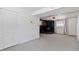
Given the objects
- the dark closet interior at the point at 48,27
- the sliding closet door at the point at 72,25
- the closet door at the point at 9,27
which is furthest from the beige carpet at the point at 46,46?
the dark closet interior at the point at 48,27

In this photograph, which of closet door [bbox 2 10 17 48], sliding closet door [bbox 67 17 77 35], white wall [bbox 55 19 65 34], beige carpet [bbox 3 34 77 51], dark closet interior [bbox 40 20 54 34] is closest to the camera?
beige carpet [bbox 3 34 77 51]

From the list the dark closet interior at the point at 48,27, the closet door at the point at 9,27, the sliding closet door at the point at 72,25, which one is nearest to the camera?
the closet door at the point at 9,27

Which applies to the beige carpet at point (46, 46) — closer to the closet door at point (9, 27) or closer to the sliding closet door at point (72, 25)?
the closet door at point (9, 27)

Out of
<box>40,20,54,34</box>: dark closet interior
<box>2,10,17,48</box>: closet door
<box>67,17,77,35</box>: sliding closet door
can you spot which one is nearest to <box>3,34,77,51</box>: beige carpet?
<box>2,10,17,48</box>: closet door

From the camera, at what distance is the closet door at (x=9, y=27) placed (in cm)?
389

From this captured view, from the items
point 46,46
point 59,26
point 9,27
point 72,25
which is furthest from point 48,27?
point 9,27

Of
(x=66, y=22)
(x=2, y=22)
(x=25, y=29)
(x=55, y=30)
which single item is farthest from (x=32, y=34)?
(x=55, y=30)

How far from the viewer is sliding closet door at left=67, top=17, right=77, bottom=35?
8.05 m

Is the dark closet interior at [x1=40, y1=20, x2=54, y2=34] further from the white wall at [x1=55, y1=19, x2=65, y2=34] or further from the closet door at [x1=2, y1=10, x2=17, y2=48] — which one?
the closet door at [x1=2, y1=10, x2=17, y2=48]

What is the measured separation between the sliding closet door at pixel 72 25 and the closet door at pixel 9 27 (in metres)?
6.02

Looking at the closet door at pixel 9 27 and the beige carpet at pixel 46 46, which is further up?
the closet door at pixel 9 27
